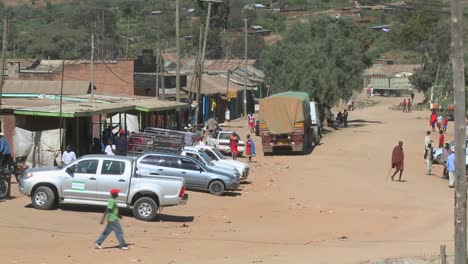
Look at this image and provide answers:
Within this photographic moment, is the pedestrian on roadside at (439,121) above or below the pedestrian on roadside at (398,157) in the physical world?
below

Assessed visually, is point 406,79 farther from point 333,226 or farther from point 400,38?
point 333,226

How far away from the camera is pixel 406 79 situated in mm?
121875

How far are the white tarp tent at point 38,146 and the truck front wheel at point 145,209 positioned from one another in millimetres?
8364

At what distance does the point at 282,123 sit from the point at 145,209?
23.6m

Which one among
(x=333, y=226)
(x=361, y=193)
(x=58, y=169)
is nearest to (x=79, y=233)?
(x=58, y=169)

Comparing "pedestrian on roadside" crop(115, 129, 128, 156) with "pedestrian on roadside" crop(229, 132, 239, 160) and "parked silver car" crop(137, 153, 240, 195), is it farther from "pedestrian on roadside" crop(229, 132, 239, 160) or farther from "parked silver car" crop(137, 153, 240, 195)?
"pedestrian on roadside" crop(229, 132, 239, 160)

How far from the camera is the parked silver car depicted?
26.7m

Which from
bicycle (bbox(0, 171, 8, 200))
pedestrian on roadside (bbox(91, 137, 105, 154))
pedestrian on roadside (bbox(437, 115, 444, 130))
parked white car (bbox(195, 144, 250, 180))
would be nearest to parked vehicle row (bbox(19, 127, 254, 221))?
bicycle (bbox(0, 171, 8, 200))

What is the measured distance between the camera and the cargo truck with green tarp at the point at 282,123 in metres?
44.2

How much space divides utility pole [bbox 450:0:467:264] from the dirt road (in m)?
3.06

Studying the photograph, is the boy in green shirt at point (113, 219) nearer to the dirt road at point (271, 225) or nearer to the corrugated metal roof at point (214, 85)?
the dirt road at point (271, 225)

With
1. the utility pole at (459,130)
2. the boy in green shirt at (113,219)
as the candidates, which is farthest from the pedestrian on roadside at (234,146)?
the utility pole at (459,130)

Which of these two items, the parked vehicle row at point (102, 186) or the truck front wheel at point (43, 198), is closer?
the parked vehicle row at point (102, 186)

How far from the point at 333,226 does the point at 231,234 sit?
132 inches
